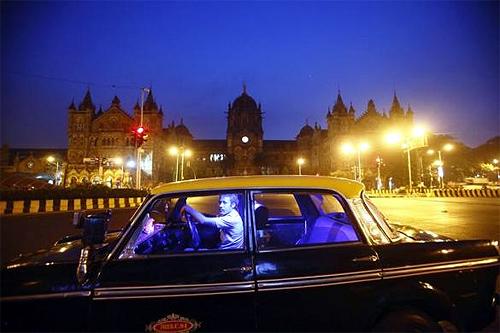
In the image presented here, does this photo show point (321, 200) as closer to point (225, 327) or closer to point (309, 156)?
point (225, 327)

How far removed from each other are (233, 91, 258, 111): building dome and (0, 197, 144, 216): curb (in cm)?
8077

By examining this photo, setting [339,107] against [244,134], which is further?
[244,134]

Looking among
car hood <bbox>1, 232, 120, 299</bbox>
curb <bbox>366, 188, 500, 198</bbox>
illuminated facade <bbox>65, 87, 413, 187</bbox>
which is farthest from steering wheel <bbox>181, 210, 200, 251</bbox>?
illuminated facade <bbox>65, 87, 413, 187</bbox>

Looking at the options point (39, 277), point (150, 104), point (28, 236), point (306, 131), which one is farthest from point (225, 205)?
point (306, 131)

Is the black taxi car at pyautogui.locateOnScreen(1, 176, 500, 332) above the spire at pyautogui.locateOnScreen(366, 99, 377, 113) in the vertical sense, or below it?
below

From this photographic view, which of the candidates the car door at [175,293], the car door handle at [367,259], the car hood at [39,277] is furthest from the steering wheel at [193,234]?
the car door handle at [367,259]

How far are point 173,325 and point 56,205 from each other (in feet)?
61.6

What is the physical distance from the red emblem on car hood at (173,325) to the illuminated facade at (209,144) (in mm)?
48468

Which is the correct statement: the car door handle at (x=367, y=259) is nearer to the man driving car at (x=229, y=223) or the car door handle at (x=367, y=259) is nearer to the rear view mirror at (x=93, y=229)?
the man driving car at (x=229, y=223)

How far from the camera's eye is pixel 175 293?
2328 millimetres

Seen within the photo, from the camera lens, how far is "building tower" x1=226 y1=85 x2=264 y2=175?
326 feet

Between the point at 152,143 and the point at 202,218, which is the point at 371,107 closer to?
the point at 152,143

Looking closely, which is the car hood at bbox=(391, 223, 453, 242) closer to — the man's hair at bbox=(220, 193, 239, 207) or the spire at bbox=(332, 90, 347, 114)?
the man's hair at bbox=(220, 193, 239, 207)

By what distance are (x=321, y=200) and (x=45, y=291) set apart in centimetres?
272
